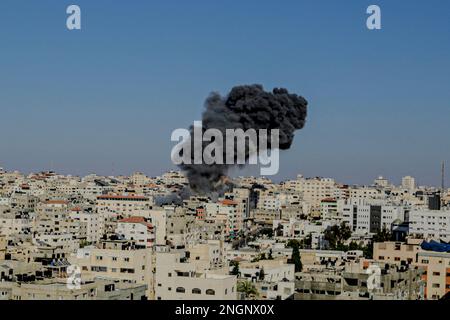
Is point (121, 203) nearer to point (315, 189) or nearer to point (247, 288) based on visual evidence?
point (315, 189)

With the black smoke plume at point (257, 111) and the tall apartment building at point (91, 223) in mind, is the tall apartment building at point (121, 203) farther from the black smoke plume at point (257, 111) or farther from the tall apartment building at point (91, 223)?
the black smoke plume at point (257, 111)

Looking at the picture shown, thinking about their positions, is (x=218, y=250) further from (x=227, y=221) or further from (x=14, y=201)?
(x=14, y=201)

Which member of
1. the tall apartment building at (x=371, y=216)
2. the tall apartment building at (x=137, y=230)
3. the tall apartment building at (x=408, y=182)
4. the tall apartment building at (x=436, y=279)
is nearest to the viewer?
the tall apartment building at (x=436, y=279)

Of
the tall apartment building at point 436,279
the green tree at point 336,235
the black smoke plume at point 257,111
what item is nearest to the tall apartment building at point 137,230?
the green tree at point 336,235

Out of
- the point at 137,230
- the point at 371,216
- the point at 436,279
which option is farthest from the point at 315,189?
the point at 436,279

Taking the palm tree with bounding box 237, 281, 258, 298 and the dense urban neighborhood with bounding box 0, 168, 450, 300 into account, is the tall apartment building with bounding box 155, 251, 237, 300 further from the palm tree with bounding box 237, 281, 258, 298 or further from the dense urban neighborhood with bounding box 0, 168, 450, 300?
the palm tree with bounding box 237, 281, 258, 298
